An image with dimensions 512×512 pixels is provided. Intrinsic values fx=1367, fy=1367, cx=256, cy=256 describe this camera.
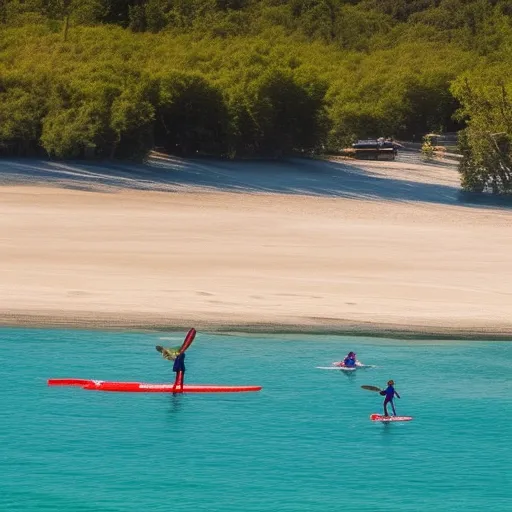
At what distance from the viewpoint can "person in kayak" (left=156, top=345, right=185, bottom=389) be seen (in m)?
25.3

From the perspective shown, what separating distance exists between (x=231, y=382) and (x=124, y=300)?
557 centimetres

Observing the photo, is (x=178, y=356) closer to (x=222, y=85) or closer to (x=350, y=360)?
(x=350, y=360)

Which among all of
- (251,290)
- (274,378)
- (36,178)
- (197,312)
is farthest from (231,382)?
(36,178)

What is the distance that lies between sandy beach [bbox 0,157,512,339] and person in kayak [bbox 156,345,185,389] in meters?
3.93

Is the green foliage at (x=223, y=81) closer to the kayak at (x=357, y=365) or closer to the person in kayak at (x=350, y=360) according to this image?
the kayak at (x=357, y=365)

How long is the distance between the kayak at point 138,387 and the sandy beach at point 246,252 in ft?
12.3

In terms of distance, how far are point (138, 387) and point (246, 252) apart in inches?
486

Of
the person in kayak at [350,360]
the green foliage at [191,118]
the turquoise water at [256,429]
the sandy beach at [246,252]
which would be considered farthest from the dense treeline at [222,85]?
the person in kayak at [350,360]

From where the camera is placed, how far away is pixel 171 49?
256 ft

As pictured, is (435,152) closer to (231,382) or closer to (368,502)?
(231,382)

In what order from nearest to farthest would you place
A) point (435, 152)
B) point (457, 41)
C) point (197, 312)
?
1. point (197, 312)
2. point (435, 152)
3. point (457, 41)

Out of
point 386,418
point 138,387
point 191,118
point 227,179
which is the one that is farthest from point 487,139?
point 386,418

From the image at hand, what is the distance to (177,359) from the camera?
25.3m

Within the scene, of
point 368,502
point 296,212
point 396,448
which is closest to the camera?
point 368,502
